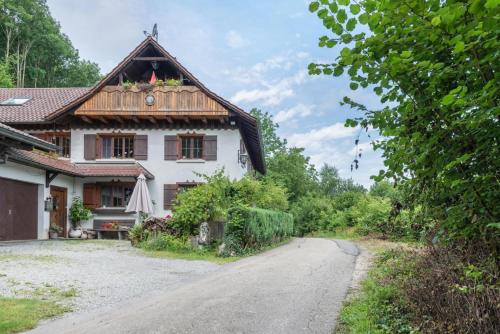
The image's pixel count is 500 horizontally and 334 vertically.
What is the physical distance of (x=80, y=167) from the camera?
67.1 ft

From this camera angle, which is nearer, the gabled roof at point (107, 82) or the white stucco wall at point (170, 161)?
the gabled roof at point (107, 82)

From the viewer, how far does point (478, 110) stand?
101 inches

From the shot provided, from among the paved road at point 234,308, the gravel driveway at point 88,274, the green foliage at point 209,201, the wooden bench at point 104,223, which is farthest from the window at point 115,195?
the paved road at point 234,308

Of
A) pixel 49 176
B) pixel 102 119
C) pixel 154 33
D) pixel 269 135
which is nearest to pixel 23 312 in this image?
pixel 49 176

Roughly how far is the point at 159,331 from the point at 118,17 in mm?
18029

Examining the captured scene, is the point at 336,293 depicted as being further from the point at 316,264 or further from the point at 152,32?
the point at 152,32

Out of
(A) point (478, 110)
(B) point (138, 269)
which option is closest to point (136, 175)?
(B) point (138, 269)

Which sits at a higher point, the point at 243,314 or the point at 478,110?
the point at 478,110

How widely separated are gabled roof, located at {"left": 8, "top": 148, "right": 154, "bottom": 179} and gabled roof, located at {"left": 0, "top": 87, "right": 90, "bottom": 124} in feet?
9.01

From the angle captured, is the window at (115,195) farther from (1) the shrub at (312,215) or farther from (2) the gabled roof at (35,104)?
(1) the shrub at (312,215)

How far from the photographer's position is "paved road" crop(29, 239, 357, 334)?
5.16 meters

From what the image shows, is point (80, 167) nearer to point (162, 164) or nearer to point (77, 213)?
point (77, 213)

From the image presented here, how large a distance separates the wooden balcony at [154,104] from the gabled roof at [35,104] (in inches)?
61.5

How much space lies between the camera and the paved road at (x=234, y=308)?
16.9ft
